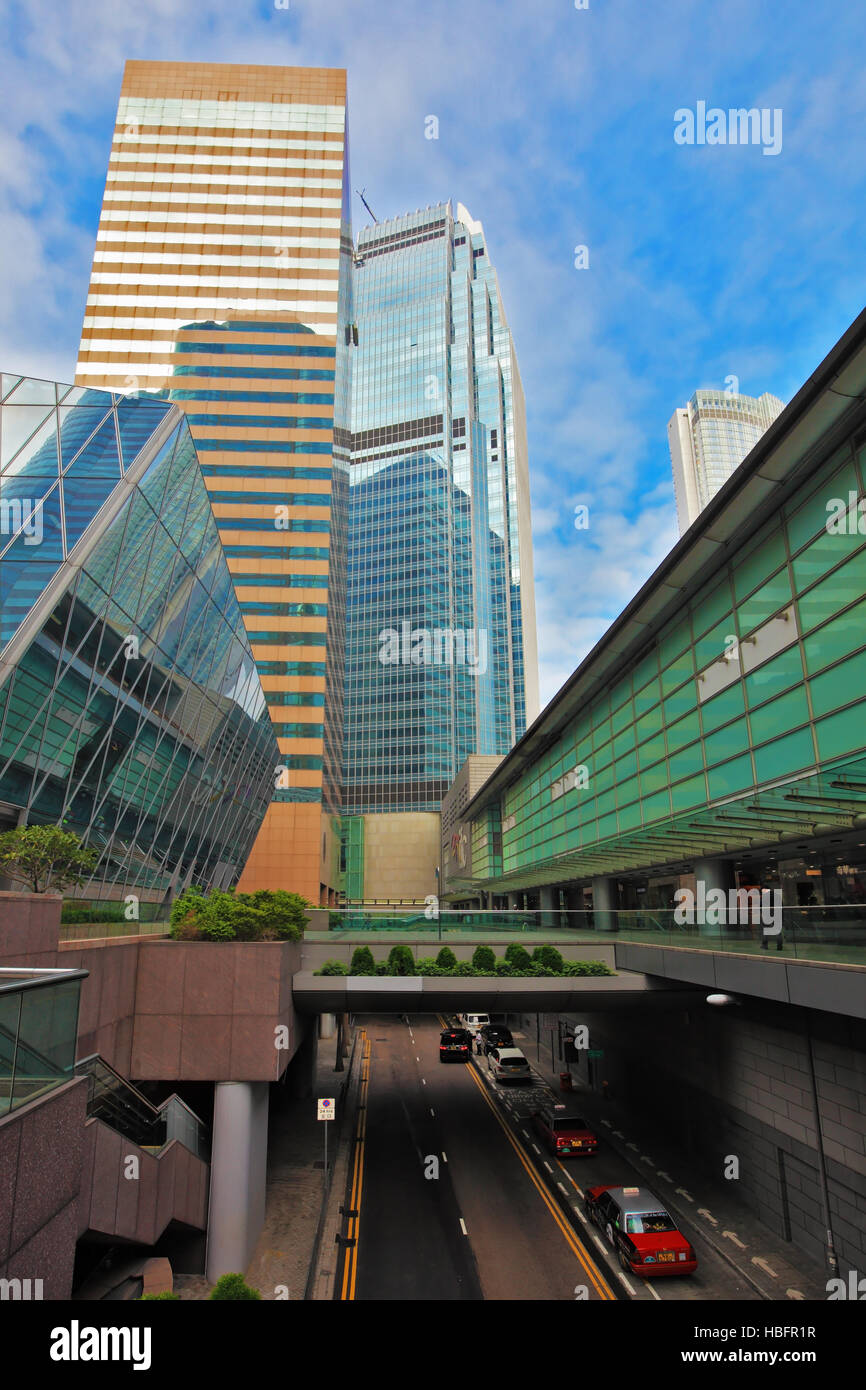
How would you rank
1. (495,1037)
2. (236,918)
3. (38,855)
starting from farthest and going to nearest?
(495,1037) < (236,918) < (38,855)

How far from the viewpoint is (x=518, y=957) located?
74.4 ft

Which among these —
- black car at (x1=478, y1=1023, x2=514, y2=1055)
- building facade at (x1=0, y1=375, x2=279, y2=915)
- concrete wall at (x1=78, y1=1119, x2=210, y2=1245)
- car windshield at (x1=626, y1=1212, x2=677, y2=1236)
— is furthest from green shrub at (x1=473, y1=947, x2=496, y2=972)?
black car at (x1=478, y1=1023, x2=514, y2=1055)

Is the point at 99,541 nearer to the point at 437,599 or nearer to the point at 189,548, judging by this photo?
the point at 189,548

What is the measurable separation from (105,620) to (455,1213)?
18.1 metres

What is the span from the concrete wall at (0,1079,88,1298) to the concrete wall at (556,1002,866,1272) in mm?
13525

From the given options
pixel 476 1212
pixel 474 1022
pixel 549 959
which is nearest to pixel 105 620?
pixel 549 959

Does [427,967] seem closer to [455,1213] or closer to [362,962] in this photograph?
[362,962]

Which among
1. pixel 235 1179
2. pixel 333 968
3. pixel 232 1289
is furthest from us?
pixel 333 968

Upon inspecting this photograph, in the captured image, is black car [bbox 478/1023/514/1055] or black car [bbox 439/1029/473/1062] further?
black car [bbox 478/1023/514/1055]

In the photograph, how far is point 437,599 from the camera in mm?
130625

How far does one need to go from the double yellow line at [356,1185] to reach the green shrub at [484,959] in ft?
22.6

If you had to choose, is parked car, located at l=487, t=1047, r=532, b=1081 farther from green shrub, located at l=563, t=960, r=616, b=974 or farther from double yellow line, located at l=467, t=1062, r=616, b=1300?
green shrub, located at l=563, t=960, r=616, b=974

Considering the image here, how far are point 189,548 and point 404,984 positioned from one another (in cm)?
1565

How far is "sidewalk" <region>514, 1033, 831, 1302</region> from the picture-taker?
1521 cm
